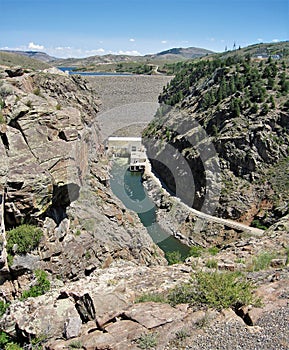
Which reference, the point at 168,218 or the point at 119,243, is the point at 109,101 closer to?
the point at 168,218

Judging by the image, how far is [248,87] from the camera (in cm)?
3716

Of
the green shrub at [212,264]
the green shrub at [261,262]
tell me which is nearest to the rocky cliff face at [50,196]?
the green shrub at [212,264]

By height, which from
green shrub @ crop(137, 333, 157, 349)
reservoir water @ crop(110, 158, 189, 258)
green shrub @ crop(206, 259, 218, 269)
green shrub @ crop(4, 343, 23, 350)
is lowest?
reservoir water @ crop(110, 158, 189, 258)

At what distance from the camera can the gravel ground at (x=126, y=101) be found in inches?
2170

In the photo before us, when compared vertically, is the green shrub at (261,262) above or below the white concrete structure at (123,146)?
above

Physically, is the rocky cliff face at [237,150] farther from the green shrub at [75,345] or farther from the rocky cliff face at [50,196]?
the green shrub at [75,345]

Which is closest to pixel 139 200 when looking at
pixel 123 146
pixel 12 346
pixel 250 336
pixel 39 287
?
pixel 123 146

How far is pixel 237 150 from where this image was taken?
3209 cm

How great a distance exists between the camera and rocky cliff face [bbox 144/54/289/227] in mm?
29906

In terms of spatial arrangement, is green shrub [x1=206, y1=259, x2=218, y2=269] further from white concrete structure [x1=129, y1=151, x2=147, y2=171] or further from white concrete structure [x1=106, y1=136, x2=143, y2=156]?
white concrete structure [x1=106, y1=136, x2=143, y2=156]

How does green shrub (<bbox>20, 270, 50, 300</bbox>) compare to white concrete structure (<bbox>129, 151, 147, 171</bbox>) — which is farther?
white concrete structure (<bbox>129, 151, 147, 171</bbox>)

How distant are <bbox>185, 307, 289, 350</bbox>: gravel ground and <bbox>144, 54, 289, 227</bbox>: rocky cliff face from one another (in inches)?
884

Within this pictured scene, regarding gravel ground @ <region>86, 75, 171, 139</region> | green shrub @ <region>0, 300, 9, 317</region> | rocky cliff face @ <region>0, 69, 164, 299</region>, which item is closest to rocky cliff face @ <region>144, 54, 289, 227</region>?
gravel ground @ <region>86, 75, 171, 139</region>

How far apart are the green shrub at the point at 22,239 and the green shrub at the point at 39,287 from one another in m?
0.92
